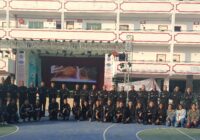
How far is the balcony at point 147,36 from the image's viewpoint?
1423 inches

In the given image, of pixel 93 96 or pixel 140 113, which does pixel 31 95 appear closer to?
pixel 93 96

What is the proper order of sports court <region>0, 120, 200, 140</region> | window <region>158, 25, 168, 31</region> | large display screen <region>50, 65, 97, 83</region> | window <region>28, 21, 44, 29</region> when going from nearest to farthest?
sports court <region>0, 120, 200, 140</region>, large display screen <region>50, 65, 97, 83</region>, window <region>158, 25, 168, 31</region>, window <region>28, 21, 44, 29</region>

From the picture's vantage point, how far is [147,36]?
3634cm

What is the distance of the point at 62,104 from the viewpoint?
19.5 meters

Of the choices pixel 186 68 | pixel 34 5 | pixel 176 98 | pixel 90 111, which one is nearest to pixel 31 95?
pixel 90 111

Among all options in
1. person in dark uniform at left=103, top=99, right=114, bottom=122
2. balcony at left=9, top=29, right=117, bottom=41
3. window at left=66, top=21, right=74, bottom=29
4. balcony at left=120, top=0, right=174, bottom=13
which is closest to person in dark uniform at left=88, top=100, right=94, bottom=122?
person in dark uniform at left=103, top=99, right=114, bottom=122

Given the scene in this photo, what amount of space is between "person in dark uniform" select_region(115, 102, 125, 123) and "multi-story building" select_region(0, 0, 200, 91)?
1597 cm

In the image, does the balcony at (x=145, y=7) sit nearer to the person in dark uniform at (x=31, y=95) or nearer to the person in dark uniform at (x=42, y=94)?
the person in dark uniform at (x=42, y=94)

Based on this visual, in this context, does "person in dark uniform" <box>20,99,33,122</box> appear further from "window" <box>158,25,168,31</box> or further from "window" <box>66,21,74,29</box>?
"window" <box>158,25,168,31</box>

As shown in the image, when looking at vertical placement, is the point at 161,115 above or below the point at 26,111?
below

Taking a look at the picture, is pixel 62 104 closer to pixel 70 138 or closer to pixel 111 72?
pixel 70 138

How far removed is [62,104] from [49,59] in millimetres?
20172

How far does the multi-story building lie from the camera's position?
36.0 metres

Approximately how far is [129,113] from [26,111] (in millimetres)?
4707
